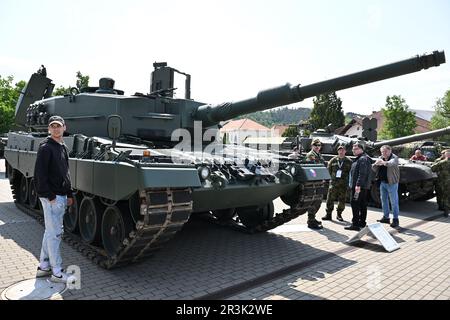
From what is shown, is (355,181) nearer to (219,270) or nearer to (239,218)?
(239,218)

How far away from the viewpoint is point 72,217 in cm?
715

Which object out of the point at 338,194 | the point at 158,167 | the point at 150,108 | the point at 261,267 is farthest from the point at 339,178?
the point at 158,167

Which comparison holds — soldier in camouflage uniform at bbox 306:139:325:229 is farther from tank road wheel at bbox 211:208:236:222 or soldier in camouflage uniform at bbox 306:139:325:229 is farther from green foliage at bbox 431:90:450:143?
green foliage at bbox 431:90:450:143

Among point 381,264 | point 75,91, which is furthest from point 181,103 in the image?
point 381,264

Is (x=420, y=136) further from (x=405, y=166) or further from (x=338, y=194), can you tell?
(x=338, y=194)

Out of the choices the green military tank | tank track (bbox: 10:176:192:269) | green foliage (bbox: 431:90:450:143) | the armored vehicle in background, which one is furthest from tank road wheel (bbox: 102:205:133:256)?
green foliage (bbox: 431:90:450:143)

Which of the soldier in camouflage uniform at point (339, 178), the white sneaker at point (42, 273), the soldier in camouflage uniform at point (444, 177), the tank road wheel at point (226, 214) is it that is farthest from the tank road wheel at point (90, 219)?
the soldier in camouflage uniform at point (444, 177)

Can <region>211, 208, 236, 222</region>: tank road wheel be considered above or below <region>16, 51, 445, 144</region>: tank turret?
below

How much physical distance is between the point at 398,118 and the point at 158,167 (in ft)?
138

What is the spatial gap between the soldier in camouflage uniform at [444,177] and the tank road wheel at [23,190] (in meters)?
10.8

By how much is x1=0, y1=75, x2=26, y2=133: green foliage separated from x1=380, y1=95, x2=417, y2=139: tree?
37737 millimetres

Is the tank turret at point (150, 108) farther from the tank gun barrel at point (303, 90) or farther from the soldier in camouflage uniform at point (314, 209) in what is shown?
the soldier in camouflage uniform at point (314, 209)

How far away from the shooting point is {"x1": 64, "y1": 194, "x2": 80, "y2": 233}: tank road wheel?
6.85 m

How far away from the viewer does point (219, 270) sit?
5.50 meters
